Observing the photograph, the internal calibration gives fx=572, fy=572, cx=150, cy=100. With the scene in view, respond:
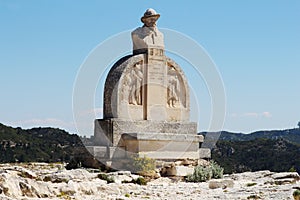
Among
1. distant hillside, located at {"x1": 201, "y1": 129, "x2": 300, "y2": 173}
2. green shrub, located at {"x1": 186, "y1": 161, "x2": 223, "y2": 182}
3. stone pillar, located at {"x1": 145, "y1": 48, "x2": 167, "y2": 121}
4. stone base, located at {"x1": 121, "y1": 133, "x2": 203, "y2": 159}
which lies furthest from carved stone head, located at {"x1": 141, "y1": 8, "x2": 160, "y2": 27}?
distant hillside, located at {"x1": 201, "y1": 129, "x2": 300, "y2": 173}

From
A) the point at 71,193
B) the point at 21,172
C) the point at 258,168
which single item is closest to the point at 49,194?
the point at 71,193

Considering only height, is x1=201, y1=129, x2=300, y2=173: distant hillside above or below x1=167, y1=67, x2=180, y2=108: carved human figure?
below

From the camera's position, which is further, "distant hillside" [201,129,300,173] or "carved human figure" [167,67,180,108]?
"distant hillside" [201,129,300,173]

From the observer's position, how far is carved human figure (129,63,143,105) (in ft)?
70.9

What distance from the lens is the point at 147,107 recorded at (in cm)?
2194

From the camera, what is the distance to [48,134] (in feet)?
154

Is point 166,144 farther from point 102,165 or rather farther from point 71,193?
point 71,193

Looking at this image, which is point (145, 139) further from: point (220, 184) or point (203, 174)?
point (220, 184)

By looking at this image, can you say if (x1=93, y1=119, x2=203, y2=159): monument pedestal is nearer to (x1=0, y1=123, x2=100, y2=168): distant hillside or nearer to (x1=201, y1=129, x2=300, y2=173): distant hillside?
(x1=0, y1=123, x2=100, y2=168): distant hillside

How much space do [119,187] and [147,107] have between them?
6487 mm

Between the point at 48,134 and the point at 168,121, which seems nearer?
the point at 168,121

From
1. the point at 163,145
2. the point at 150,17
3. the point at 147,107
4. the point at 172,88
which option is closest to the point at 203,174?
the point at 163,145

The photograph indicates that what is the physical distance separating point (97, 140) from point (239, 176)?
5446 mm

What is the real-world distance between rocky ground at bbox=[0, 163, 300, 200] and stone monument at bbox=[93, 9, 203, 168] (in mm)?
1658
